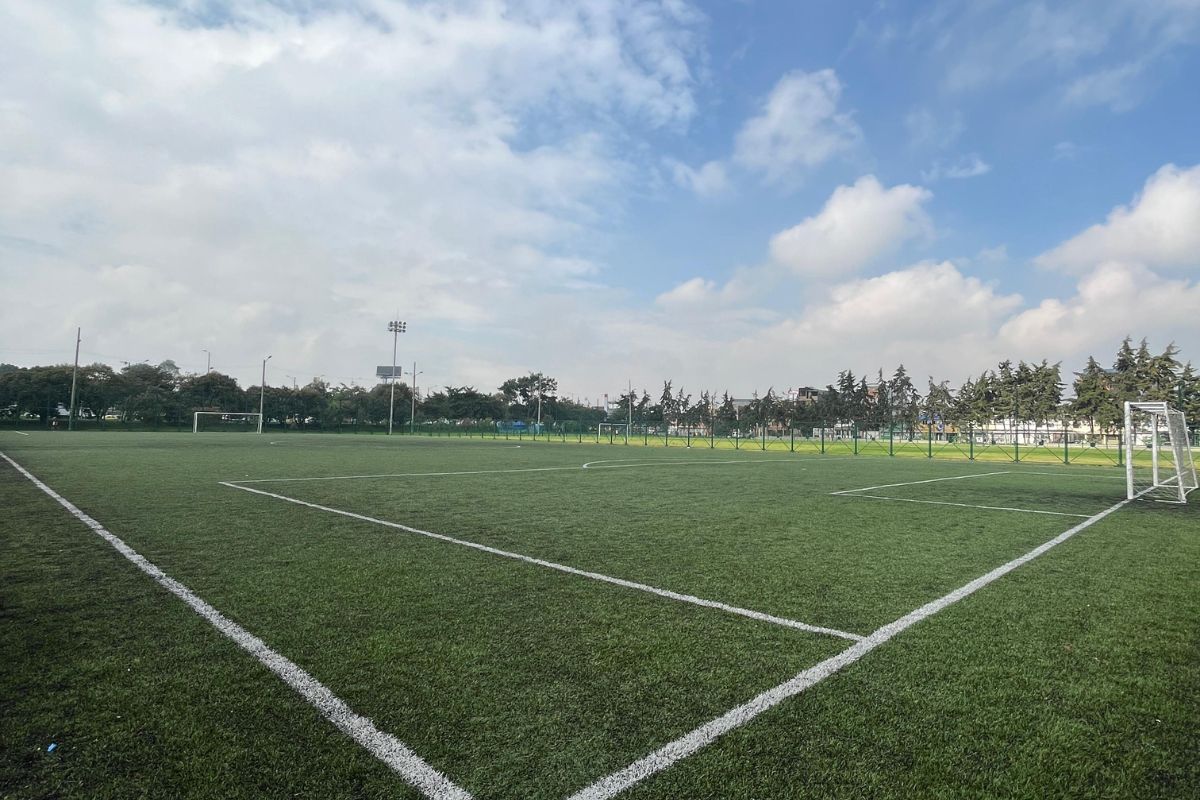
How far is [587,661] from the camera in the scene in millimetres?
3404

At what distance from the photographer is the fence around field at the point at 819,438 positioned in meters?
31.7

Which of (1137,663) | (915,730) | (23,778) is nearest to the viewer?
(23,778)

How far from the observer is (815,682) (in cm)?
317

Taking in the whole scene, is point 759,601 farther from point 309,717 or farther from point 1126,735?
point 309,717

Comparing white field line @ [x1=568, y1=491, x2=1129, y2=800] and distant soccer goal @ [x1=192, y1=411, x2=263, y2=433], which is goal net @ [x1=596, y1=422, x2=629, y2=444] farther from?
white field line @ [x1=568, y1=491, x2=1129, y2=800]

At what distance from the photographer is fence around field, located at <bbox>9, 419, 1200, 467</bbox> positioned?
31.7m

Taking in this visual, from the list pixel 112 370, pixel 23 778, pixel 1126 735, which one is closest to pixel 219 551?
pixel 23 778

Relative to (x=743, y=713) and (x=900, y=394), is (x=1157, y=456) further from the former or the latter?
(x=900, y=394)

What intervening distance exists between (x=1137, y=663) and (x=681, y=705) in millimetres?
2773

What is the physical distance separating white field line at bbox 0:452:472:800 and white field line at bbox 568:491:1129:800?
0.53 m

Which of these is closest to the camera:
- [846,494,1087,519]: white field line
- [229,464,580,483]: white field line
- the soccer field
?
the soccer field

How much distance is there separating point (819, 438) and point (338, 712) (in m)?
40.6

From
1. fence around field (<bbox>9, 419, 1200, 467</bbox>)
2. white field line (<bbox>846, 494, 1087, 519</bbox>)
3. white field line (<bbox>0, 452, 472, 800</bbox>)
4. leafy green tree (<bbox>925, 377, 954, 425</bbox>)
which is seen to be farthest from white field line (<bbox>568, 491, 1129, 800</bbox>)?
leafy green tree (<bbox>925, 377, 954, 425</bbox>)

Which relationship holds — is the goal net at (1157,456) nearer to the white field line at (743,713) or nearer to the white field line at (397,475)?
the white field line at (743,713)
